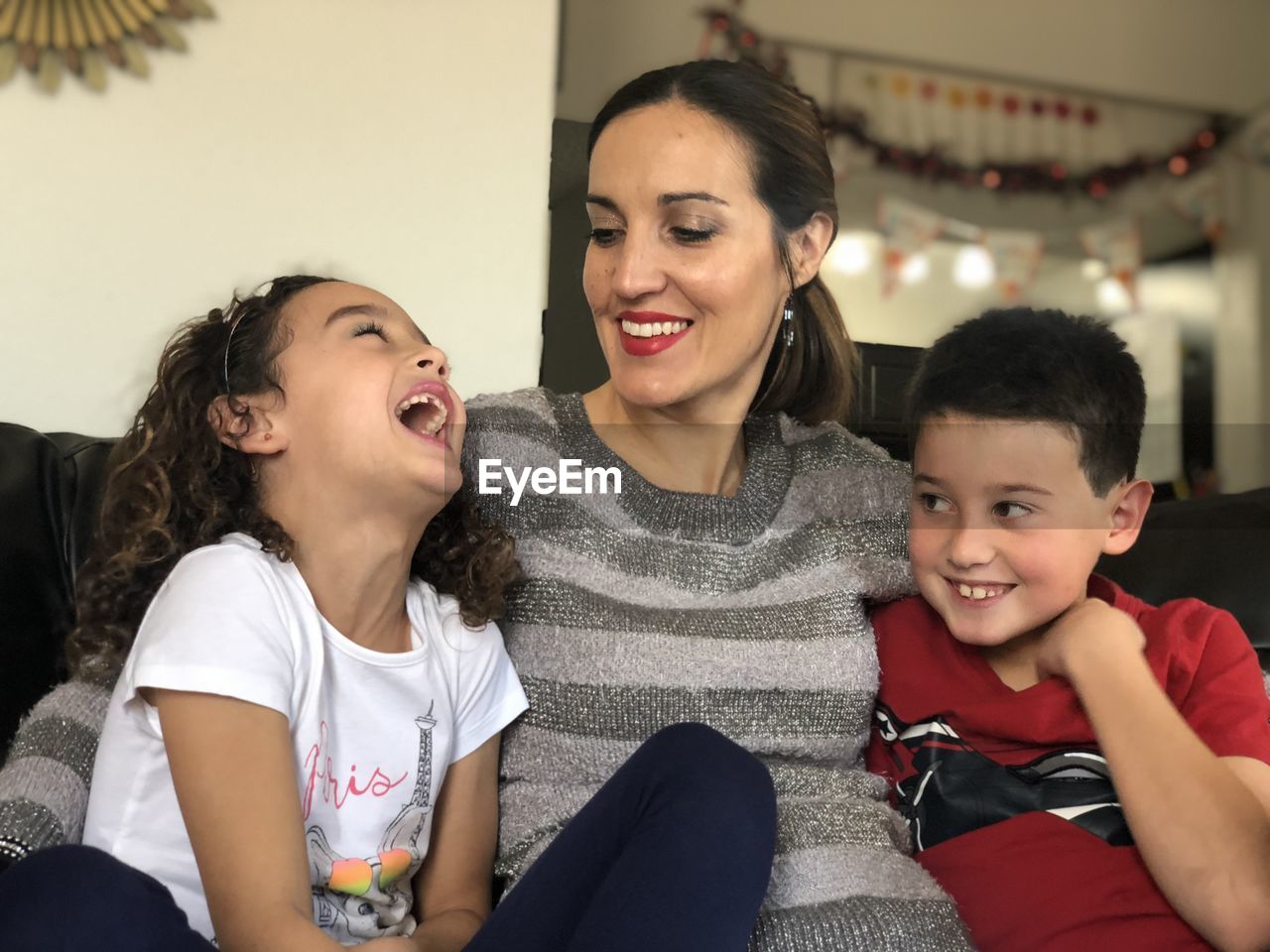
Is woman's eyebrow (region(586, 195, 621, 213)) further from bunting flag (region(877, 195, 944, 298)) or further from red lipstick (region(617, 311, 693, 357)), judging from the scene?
bunting flag (region(877, 195, 944, 298))

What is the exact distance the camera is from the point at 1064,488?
2.52 feet

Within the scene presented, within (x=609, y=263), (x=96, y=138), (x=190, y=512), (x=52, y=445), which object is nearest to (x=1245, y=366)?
(x=609, y=263)

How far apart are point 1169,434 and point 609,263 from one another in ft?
1.41

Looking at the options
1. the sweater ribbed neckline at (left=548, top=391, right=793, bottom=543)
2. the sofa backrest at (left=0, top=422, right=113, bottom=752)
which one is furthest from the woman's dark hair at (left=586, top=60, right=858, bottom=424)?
the sofa backrest at (left=0, top=422, right=113, bottom=752)

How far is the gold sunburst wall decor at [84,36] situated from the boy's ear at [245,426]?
115 centimetres

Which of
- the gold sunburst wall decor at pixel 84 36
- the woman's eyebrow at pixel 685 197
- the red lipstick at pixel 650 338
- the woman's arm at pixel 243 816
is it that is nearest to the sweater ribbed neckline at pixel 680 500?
the red lipstick at pixel 650 338

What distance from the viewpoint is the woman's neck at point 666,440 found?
0.95 metres

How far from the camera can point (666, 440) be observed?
0.96m

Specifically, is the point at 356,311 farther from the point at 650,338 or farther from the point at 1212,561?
the point at 1212,561

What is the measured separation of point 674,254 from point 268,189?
1.16 m

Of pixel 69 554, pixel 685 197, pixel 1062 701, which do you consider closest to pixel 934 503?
pixel 1062 701

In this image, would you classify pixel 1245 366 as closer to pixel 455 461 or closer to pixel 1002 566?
pixel 1002 566

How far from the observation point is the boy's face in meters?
0.76

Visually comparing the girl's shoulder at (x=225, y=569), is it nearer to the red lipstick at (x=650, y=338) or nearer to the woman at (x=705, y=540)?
the woman at (x=705, y=540)
